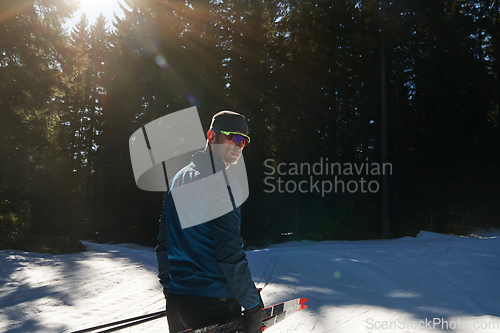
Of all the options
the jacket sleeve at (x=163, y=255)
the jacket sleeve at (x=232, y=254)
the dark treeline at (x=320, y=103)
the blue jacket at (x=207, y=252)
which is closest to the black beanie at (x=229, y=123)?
the blue jacket at (x=207, y=252)

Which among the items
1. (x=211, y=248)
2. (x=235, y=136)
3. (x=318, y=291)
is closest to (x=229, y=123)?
(x=235, y=136)

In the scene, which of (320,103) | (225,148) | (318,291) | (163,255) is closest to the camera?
(225,148)

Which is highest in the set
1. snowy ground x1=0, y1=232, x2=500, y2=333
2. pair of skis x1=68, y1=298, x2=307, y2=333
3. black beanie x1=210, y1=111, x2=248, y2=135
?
black beanie x1=210, y1=111, x2=248, y2=135

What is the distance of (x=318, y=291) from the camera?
6.24 meters

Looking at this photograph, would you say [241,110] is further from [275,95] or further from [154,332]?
[154,332]

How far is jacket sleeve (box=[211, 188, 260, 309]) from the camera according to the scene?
1.74 meters

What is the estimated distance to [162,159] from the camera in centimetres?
2344

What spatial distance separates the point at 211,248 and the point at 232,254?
6.1 inches

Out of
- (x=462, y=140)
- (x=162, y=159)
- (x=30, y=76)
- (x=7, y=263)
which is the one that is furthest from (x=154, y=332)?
(x=462, y=140)

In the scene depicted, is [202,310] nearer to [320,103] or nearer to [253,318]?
[253,318]

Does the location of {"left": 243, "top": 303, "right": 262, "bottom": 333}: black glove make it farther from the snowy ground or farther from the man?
the snowy ground

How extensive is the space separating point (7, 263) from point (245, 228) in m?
17.9

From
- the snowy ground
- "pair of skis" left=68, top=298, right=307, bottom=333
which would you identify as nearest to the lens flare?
the snowy ground

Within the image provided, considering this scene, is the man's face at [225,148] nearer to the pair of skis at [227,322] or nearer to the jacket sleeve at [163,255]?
the jacket sleeve at [163,255]
